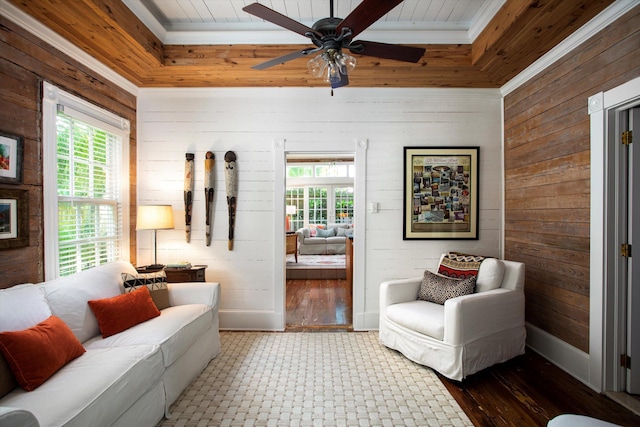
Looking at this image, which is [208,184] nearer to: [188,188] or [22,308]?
[188,188]

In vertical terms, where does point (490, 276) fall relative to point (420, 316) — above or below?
above

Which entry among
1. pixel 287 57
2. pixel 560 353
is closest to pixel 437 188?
pixel 560 353

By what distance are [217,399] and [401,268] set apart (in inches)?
87.3

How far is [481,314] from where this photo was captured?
2.52 metres

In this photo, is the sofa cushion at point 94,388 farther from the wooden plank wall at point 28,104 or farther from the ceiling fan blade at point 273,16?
the ceiling fan blade at point 273,16

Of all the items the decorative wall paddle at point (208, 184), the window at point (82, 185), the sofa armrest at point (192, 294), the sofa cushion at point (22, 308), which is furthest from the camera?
the decorative wall paddle at point (208, 184)

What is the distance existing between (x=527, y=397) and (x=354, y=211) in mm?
2145

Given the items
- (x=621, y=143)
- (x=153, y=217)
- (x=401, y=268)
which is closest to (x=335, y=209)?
(x=401, y=268)

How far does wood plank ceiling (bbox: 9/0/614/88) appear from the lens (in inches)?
85.9

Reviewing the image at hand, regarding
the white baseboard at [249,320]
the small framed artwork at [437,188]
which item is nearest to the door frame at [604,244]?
the small framed artwork at [437,188]

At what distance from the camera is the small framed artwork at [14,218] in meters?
2.04

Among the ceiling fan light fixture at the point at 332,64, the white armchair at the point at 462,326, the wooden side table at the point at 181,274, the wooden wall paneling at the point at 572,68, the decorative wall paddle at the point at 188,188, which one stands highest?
the wooden wall paneling at the point at 572,68

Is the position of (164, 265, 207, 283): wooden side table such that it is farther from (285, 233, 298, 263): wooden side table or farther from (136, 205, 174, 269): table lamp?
(285, 233, 298, 263): wooden side table

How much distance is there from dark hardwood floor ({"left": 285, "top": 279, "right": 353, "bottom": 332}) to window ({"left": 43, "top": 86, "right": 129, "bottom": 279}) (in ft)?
6.77
